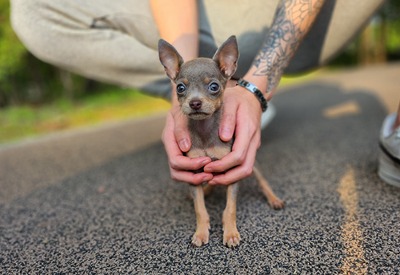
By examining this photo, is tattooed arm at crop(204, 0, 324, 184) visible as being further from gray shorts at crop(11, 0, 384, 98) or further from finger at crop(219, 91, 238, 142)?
gray shorts at crop(11, 0, 384, 98)

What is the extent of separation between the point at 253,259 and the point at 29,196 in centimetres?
152

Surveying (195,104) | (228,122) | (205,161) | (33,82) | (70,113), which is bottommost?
(33,82)

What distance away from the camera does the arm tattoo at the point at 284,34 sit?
183 centimetres

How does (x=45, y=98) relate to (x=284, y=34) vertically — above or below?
below

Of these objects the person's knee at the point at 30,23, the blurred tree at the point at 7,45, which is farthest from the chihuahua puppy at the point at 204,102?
the blurred tree at the point at 7,45

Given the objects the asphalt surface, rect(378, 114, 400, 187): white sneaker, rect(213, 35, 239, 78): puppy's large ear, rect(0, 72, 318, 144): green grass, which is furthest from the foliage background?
rect(213, 35, 239, 78): puppy's large ear

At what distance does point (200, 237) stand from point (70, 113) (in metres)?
3.99

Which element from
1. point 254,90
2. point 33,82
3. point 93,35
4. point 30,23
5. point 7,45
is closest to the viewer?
point 254,90

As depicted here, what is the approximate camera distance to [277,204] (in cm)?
181

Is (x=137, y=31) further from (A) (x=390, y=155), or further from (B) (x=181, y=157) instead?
(A) (x=390, y=155)

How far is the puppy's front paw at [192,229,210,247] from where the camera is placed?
153 cm

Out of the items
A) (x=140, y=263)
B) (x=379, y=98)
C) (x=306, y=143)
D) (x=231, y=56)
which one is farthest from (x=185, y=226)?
(x=379, y=98)

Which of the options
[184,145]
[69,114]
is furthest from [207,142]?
[69,114]

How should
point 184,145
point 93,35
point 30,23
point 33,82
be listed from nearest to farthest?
point 184,145, point 30,23, point 93,35, point 33,82
